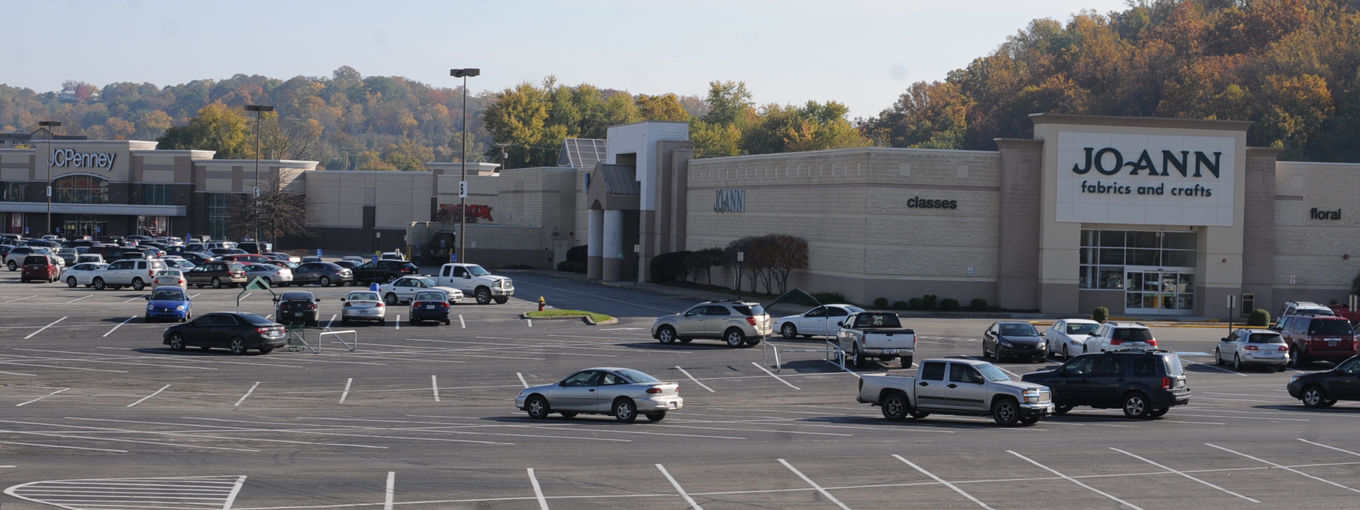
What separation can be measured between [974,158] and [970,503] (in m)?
45.3

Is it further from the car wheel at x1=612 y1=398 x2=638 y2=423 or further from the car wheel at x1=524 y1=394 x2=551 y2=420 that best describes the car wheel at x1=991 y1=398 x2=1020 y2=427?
the car wheel at x1=524 y1=394 x2=551 y2=420

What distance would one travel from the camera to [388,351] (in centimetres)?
4294

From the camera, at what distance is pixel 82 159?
121m

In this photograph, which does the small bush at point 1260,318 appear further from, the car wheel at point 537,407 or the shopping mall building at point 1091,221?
the car wheel at point 537,407

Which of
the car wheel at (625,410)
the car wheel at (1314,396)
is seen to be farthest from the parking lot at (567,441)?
the car wheel at (1314,396)

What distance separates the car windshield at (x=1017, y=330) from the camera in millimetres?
42219

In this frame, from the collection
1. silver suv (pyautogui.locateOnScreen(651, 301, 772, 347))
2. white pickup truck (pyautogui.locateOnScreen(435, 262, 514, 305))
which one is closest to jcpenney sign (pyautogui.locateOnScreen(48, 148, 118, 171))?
white pickup truck (pyautogui.locateOnScreen(435, 262, 514, 305))

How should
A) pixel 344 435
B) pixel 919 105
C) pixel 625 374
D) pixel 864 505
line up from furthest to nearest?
pixel 919 105 < pixel 625 374 < pixel 344 435 < pixel 864 505

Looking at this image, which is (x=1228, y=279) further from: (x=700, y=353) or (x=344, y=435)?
(x=344, y=435)

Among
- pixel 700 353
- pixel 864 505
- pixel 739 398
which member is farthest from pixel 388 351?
pixel 864 505

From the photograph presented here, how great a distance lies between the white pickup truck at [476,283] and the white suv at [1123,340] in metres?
30.8

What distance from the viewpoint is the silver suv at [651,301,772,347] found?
45.7m

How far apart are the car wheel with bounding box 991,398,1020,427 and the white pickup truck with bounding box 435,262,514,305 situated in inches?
1504

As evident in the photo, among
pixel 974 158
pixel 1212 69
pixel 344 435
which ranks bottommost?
pixel 344 435
